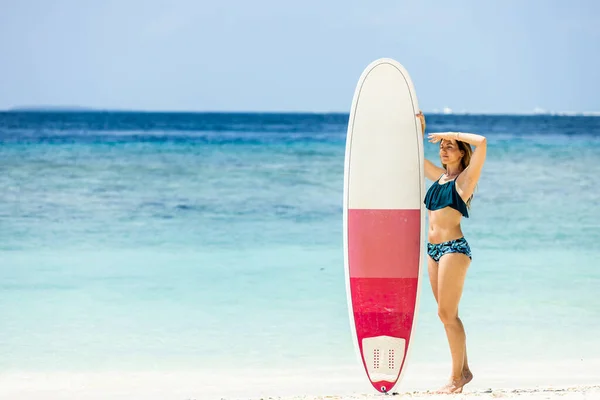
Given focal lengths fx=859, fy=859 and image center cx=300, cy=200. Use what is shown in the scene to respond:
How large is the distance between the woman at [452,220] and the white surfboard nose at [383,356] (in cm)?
34

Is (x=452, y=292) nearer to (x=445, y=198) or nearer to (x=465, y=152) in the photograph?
(x=445, y=198)

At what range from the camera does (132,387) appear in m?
4.02

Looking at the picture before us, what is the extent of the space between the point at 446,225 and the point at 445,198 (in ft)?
0.33

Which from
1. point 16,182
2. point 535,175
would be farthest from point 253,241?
point 535,175

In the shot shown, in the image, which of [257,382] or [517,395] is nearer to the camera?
[517,395]

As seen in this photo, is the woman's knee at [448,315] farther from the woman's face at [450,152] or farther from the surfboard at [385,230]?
the woman's face at [450,152]

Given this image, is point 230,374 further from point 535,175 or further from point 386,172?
point 535,175

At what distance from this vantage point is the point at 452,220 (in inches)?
127

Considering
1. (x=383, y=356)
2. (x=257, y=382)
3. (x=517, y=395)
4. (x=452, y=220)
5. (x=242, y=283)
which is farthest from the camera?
(x=242, y=283)

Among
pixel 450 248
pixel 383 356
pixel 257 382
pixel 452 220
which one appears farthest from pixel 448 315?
pixel 257 382

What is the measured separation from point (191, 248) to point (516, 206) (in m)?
4.60

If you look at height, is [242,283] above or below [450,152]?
below

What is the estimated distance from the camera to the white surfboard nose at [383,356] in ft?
11.8

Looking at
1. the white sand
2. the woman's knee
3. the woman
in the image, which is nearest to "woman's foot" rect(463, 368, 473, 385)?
the woman
